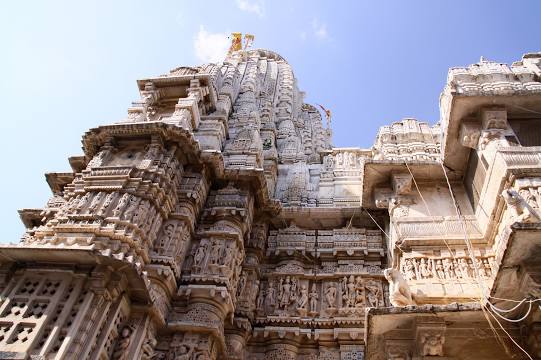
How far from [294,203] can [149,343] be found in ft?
18.0

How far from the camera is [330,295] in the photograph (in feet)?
34.9

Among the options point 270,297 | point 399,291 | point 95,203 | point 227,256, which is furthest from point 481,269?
point 95,203

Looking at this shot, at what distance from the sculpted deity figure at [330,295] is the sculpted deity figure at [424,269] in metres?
2.62

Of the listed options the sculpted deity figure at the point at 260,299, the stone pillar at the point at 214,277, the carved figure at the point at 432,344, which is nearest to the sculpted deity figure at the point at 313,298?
the sculpted deity figure at the point at 260,299

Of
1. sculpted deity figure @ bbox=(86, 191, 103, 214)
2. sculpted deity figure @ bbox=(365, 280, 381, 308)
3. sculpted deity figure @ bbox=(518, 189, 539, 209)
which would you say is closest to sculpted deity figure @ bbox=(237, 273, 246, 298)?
A: sculpted deity figure @ bbox=(365, 280, 381, 308)

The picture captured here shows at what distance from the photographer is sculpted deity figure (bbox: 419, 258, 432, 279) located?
8195mm

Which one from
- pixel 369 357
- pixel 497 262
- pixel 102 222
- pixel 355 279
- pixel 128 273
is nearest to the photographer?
pixel 497 262

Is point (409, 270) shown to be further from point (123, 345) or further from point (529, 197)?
point (123, 345)

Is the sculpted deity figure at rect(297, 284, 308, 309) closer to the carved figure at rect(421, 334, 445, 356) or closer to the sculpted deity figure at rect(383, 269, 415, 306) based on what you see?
the sculpted deity figure at rect(383, 269, 415, 306)

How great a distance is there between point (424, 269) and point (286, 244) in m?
4.13

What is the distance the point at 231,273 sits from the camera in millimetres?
10000

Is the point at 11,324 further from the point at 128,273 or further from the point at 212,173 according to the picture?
the point at 212,173

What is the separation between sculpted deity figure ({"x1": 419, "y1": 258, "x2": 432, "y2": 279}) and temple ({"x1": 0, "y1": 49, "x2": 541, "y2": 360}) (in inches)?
0.9

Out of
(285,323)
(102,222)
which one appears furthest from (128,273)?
(285,323)
